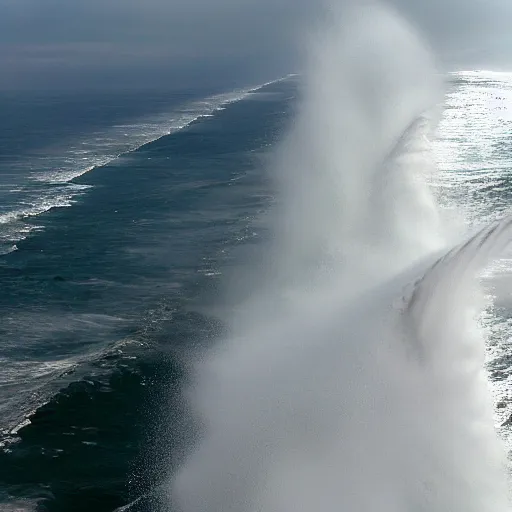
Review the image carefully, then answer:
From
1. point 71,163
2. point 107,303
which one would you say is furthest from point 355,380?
point 71,163

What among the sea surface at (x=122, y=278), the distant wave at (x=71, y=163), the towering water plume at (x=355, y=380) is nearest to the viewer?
the towering water plume at (x=355, y=380)

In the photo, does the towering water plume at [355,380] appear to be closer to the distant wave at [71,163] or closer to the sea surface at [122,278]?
the sea surface at [122,278]

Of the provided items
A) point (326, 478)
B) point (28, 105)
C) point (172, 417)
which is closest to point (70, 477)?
point (172, 417)

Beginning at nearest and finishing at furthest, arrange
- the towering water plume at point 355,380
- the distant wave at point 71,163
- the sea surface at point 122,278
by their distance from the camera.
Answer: the towering water plume at point 355,380, the sea surface at point 122,278, the distant wave at point 71,163

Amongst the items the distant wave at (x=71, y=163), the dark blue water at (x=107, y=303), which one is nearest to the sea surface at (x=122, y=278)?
the dark blue water at (x=107, y=303)

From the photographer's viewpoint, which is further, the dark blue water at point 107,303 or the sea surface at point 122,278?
the sea surface at point 122,278

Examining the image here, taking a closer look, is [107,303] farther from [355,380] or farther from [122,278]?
[355,380]
